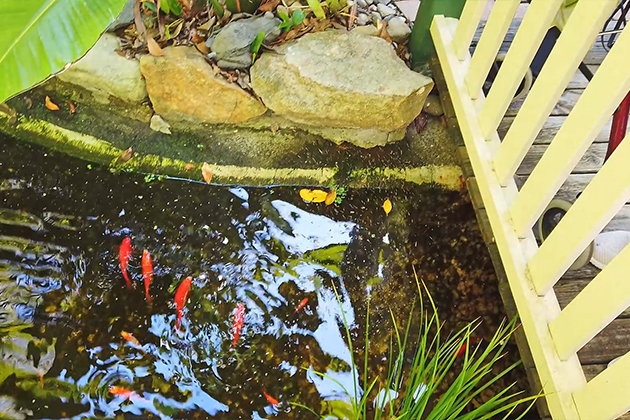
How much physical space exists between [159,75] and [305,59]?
569 mm

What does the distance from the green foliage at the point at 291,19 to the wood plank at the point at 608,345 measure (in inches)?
60.8

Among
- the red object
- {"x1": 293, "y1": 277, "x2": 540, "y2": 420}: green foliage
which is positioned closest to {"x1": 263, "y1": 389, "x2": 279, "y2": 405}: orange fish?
{"x1": 293, "y1": 277, "x2": 540, "y2": 420}: green foliage

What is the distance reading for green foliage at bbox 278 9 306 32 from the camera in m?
2.02

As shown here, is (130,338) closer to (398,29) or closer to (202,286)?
(202,286)

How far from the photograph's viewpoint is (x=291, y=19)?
2.06 metres

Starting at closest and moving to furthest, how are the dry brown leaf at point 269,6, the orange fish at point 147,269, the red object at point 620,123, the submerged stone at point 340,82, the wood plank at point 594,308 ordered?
1. the wood plank at point 594,308
2. the red object at point 620,123
3. the orange fish at point 147,269
4. the submerged stone at point 340,82
5. the dry brown leaf at point 269,6

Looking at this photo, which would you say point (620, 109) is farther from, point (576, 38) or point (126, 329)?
point (126, 329)

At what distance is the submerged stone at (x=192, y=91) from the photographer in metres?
2.00

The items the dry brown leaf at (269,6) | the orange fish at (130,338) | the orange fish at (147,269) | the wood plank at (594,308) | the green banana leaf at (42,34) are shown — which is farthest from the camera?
the dry brown leaf at (269,6)

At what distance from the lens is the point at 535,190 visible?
1.57 metres

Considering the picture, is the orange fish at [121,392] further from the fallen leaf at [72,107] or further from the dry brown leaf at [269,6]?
the dry brown leaf at [269,6]

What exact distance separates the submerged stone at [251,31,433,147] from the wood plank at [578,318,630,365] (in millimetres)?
1043

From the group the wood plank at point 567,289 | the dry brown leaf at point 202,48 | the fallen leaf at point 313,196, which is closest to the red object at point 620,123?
the wood plank at point 567,289

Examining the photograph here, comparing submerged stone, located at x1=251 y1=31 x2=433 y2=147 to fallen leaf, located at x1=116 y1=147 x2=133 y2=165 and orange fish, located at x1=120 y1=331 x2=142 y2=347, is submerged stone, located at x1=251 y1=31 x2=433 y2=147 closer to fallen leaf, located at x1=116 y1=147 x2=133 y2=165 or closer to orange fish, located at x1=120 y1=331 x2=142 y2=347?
fallen leaf, located at x1=116 y1=147 x2=133 y2=165
